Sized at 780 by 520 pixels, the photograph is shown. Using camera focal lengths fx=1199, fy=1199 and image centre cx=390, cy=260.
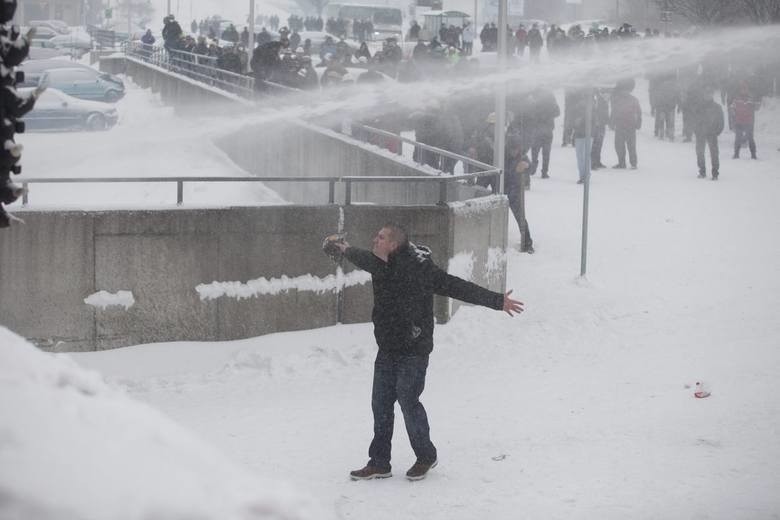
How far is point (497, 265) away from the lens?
12586mm

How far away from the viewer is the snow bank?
217 centimetres

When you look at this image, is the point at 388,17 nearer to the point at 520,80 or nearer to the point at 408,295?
the point at 520,80

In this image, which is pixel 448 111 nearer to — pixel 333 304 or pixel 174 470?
pixel 333 304

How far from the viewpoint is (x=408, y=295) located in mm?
7438

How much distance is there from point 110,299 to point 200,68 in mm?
21735

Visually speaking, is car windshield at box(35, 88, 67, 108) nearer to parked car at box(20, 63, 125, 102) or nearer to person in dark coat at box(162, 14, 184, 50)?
parked car at box(20, 63, 125, 102)

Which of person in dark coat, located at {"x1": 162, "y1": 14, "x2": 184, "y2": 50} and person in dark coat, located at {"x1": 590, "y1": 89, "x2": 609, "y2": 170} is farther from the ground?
person in dark coat, located at {"x1": 162, "y1": 14, "x2": 184, "y2": 50}

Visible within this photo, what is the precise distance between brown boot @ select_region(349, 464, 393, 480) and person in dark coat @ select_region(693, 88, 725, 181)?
607 inches

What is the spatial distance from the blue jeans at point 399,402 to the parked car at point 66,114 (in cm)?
2621

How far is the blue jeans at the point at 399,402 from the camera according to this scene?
7402 millimetres

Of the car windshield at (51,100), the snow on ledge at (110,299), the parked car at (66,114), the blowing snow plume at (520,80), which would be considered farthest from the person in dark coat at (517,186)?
the car windshield at (51,100)

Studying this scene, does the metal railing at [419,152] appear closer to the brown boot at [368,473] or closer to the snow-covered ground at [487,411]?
the snow-covered ground at [487,411]

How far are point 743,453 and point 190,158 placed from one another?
59.0ft

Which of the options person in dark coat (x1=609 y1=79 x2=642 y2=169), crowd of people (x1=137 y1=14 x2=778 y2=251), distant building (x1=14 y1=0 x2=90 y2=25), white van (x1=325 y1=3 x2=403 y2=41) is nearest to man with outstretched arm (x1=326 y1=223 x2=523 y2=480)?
crowd of people (x1=137 y1=14 x2=778 y2=251)
